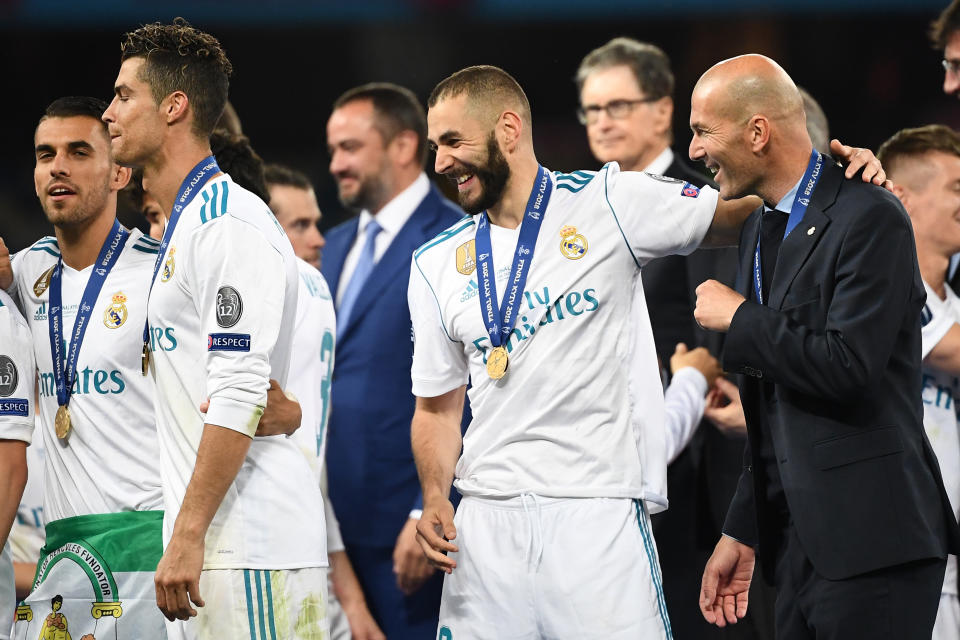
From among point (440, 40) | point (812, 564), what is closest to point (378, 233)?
point (812, 564)

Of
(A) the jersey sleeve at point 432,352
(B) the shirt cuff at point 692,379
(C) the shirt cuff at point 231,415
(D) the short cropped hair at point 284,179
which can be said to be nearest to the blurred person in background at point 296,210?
(D) the short cropped hair at point 284,179

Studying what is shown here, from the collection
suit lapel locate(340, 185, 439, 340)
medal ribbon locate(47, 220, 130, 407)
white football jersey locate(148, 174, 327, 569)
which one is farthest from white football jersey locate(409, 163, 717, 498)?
suit lapel locate(340, 185, 439, 340)

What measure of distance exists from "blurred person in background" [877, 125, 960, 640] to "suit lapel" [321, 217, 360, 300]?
7.74 feet

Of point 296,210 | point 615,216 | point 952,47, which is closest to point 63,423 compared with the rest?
point 615,216

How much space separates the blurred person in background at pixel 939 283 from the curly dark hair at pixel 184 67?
2363 millimetres

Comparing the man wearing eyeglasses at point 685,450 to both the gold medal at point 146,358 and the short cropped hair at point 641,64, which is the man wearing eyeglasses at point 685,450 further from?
the gold medal at point 146,358

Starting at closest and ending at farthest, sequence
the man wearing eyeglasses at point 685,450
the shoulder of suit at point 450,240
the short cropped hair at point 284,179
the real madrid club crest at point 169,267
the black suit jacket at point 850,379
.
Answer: the black suit jacket at point 850,379 < the real madrid club crest at point 169,267 < the shoulder of suit at point 450,240 < the man wearing eyeglasses at point 685,450 < the short cropped hair at point 284,179

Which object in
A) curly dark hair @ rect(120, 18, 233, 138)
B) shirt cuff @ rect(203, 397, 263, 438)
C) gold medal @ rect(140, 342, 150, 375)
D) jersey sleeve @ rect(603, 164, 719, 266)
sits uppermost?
curly dark hair @ rect(120, 18, 233, 138)

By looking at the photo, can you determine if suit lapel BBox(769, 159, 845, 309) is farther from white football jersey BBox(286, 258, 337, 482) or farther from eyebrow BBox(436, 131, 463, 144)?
white football jersey BBox(286, 258, 337, 482)

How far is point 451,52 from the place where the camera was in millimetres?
9555

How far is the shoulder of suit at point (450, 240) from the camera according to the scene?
11.7 ft

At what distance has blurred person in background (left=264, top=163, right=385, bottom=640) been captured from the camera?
13.1 feet

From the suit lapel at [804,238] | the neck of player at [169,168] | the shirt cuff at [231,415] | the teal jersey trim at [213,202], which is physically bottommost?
the shirt cuff at [231,415]

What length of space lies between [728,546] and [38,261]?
2.28 meters
